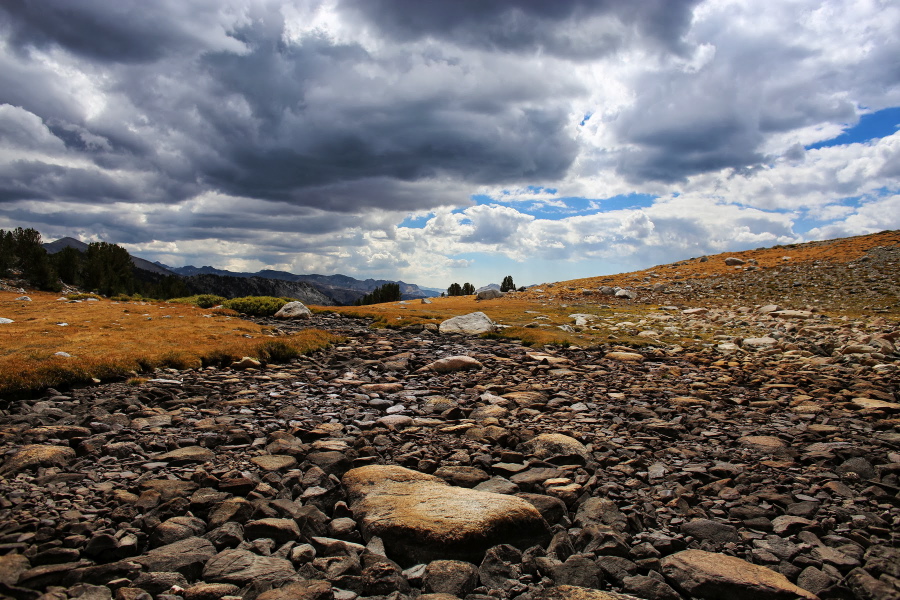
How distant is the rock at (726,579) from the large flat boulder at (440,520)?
63.9 inches

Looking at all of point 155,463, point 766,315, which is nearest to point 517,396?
point 155,463

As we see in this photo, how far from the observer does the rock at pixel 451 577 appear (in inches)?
189

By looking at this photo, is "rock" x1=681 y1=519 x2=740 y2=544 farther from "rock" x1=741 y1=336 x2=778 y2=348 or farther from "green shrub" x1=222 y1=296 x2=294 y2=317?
"green shrub" x1=222 y1=296 x2=294 y2=317

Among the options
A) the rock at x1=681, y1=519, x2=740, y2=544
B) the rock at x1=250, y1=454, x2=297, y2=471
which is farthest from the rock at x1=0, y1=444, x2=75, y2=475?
the rock at x1=681, y1=519, x2=740, y2=544

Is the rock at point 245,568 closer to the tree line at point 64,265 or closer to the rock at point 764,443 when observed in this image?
the rock at point 764,443

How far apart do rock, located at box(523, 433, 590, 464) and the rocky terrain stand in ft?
0.25

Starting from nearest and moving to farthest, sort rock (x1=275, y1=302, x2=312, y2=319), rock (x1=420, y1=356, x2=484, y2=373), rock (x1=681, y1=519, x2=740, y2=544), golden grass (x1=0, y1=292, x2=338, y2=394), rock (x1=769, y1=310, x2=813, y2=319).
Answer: rock (x1=681, y1=519, x2=740, y2=544)
golden grass (x1=0, y1=292, x2=338, y2=394)
rock (x1=420, y1=356, x2=484, y2=373)
rock (x1=769, y1=310, x2=813, y2=319)
rock (x1=275, y1=302, x2=312, y2=319)

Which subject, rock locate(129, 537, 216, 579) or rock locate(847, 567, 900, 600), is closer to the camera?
rock locate(847, 567, 900, 600)

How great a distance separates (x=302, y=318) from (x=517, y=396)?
27.5 meters

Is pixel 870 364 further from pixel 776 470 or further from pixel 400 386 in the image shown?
pixel 400 386

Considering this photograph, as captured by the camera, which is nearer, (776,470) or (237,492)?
(237,492)

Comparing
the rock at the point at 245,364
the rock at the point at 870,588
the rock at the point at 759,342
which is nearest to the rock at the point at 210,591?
the rock at the point at 870,588

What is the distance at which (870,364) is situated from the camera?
15.2 m

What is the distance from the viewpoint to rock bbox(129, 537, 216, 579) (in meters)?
4.89
